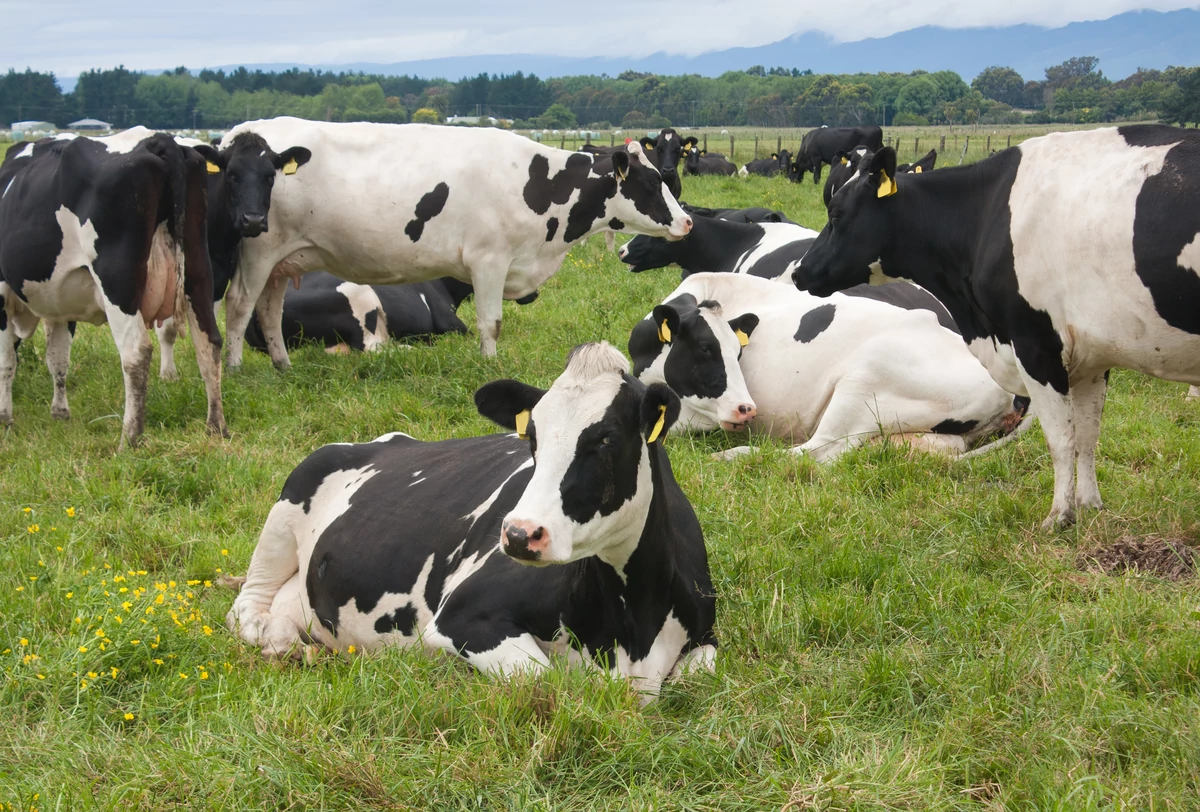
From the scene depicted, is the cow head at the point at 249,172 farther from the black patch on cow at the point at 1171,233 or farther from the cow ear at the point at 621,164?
the black patch on cow at the point at 1171,233

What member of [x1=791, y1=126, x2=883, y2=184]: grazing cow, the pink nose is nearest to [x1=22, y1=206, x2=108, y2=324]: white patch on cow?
the pink nose

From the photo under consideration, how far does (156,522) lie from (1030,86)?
164614 mm

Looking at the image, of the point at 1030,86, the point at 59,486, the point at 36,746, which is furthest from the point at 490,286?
the point at 1030,86

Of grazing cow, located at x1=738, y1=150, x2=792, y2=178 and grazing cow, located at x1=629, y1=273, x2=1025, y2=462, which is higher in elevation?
grazing cow, located at x1=738, y1=150, x2=792, y2=178

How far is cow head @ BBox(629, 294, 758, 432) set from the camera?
7720 mm

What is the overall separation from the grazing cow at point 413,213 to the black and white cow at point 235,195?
12 centimetres

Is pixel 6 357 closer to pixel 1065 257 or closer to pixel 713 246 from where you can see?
pixel 713 246

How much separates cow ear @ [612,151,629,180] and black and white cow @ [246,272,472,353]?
Answer: 2.52m

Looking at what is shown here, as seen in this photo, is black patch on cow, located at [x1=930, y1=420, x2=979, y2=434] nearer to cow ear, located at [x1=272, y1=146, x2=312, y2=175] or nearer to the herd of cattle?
the herd of cattle

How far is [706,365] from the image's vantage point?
26.1 feet

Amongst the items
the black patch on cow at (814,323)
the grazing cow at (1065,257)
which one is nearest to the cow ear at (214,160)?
the black patch on cow at (814,323)

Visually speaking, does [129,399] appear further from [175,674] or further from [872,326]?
[872,326]

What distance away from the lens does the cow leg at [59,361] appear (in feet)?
29.0

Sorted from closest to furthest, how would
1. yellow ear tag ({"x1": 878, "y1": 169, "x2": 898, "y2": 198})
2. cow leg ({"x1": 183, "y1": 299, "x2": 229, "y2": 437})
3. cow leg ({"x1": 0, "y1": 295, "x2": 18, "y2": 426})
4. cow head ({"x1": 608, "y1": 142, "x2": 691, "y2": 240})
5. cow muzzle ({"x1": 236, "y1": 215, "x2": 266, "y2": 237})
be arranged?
yellow ear tag ({"x1": 878, "y1": 169, "x2": 898, "y2": 198}), cow leg ({"x1": 183, "y1": 299, "x2": 229, "y2": 437}), cow leg ({"x1": 0, "y1": 295, "x2": 18, "y2": 426}), cow muzzle ({"x1": 236, "y1": 215, "x2": 266, "y2": 237}), cow head ({"x1": 608, "y1": 142, "x2": 691, "y2": 240})
